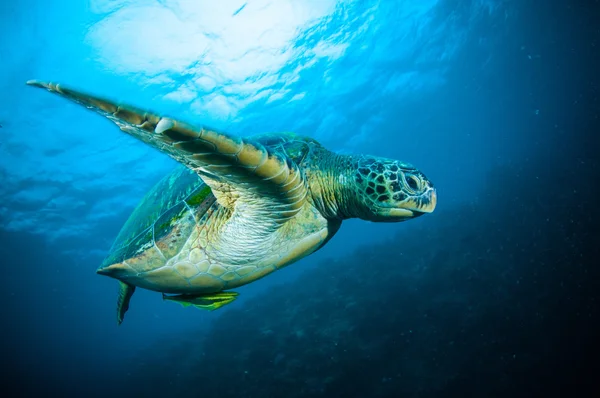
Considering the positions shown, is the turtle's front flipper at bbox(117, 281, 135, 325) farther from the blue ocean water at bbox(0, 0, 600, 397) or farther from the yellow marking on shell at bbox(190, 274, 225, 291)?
the blue ocean water at bbox(0, 0, 600, 397)

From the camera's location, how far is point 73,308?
37500 millimetres

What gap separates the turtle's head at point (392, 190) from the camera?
230cm

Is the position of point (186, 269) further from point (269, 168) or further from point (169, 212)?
point (269, 168)

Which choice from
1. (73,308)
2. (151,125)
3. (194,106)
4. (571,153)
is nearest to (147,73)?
(194,106)

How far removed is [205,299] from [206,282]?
0.53 metres

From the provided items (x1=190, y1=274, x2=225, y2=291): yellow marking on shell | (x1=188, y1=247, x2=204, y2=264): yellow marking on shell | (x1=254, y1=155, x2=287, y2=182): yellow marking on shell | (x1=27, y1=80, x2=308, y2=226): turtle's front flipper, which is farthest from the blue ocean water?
(x1=254, y1=155, x2=287, y2=182): yellow marking on shell

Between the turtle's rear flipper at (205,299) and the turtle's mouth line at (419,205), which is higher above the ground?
the turtle's mouth line at (419,205)

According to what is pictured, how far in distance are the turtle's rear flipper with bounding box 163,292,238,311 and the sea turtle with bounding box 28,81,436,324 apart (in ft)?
0.04

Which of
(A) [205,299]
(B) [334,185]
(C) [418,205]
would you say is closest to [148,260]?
(A) [205,299]

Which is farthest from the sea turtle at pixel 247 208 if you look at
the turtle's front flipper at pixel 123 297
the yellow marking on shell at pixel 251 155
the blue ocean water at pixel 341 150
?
the blue ocean water at pixel 341 150

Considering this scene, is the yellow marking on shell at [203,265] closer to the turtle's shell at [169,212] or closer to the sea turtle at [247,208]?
the sea turtle at [247,208]

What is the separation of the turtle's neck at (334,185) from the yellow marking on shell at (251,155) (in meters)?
1.20

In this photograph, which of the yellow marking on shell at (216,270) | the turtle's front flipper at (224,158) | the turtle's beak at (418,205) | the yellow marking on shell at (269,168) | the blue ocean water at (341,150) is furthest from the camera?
the blue ocean water at (341,150)

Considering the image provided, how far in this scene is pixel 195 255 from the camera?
2383 millimetres
